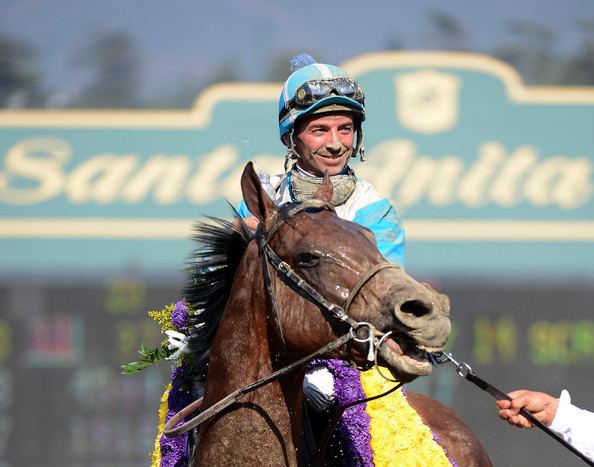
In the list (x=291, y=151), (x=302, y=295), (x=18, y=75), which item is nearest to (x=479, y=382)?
(x=302, y=295)

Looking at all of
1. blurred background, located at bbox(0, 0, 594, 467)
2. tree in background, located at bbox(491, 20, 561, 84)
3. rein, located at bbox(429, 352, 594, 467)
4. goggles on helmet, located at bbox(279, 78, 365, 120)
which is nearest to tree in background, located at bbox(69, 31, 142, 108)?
blurred background, located at bbox(0, 0, 594, 467)

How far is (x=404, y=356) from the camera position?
10.1ft

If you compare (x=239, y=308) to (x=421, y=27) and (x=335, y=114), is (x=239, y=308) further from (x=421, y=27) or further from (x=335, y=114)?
(x=421, y=27)

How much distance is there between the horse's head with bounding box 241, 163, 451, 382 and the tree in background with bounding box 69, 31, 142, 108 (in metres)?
7.48

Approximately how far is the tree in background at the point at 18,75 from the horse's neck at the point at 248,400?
7.66 meters

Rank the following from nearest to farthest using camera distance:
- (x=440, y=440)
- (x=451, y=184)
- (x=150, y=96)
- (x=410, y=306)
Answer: (x=410, y=306) → (x=440, y=440) → (x=451, y=184) → (x=150, y=96)

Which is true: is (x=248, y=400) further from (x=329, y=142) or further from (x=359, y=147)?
(x=359, y=147)

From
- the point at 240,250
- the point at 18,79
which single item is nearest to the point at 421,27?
the point at 18,79

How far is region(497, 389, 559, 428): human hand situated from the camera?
12.4 ft

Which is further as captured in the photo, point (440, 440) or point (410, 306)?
point (440, 440)

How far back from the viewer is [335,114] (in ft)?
13.2

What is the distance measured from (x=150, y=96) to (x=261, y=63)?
3.49ft

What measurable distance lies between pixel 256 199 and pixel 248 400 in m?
0.58

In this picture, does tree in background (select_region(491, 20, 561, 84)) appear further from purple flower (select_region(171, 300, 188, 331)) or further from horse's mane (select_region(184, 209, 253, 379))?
horse's mane (select_region(184, 209, 253, 379))
